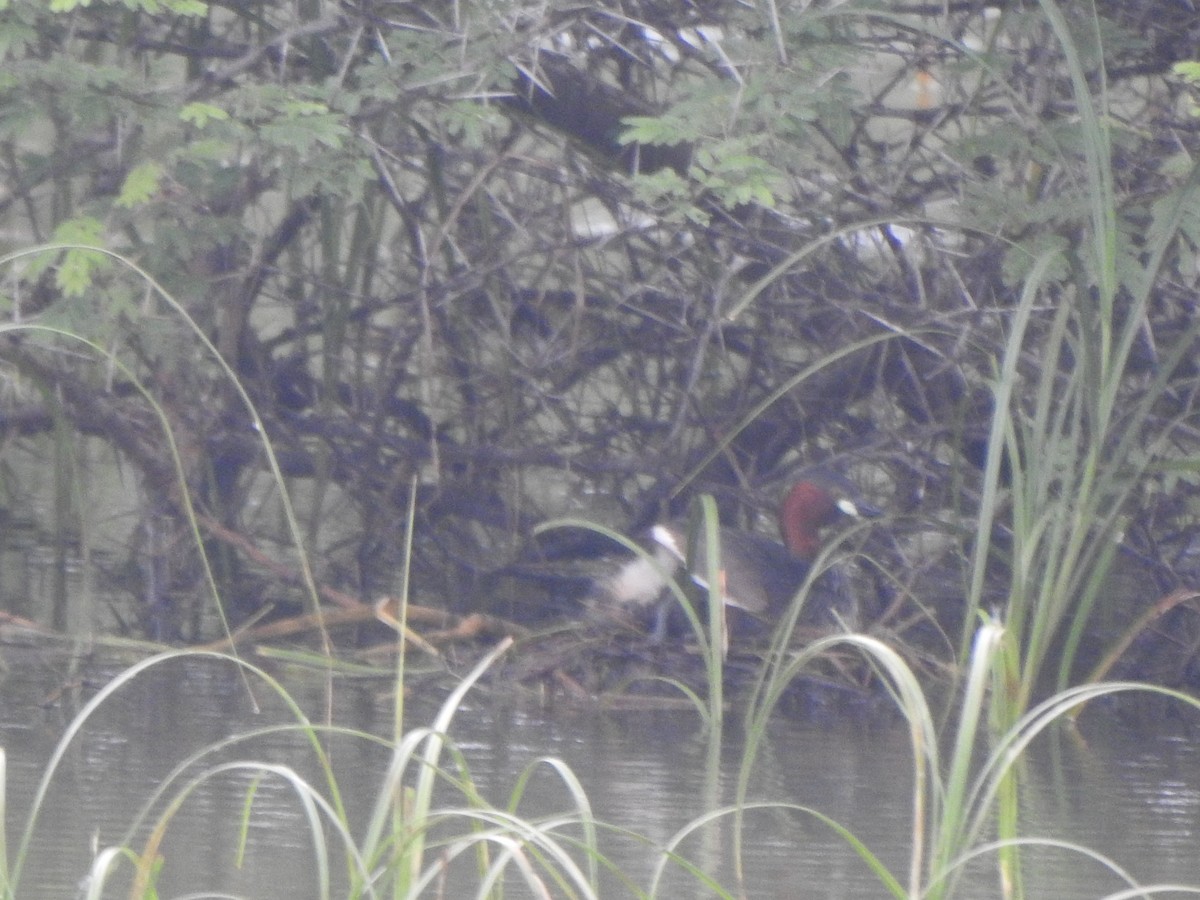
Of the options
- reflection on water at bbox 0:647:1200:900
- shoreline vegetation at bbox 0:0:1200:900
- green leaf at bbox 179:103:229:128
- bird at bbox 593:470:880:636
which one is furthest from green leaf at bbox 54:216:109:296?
bird at bbox 593:470:880:636

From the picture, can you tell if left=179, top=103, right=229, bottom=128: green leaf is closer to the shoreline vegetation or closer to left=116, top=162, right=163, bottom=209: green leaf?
the shoreline vegetation

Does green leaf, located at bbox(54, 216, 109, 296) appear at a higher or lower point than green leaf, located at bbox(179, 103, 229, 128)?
lower

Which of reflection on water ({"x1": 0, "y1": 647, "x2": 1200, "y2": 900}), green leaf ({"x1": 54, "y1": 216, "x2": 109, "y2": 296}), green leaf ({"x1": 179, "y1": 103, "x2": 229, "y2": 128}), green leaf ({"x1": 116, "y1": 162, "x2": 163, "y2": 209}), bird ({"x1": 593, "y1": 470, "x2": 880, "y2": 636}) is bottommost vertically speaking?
reflection on water ({"x1": 0, "y1": 647, "x2": 1200, "y2": 900})

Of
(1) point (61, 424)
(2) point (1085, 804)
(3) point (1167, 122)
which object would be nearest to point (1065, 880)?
(2) point (1085, 804)

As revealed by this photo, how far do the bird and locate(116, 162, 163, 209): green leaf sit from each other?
1.51 meters

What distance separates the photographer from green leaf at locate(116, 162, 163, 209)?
3.89 metres

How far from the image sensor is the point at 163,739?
377cm

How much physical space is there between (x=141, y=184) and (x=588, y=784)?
157cm

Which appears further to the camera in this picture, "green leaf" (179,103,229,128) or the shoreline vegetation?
the shoreline vegetation

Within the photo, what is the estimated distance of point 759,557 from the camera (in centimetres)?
468

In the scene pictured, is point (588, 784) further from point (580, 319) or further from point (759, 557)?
point (580, 319)

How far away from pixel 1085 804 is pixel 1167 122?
1719 mm

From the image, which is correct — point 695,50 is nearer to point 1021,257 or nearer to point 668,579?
point 1021,257

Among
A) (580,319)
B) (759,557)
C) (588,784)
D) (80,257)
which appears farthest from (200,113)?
(759,557)
